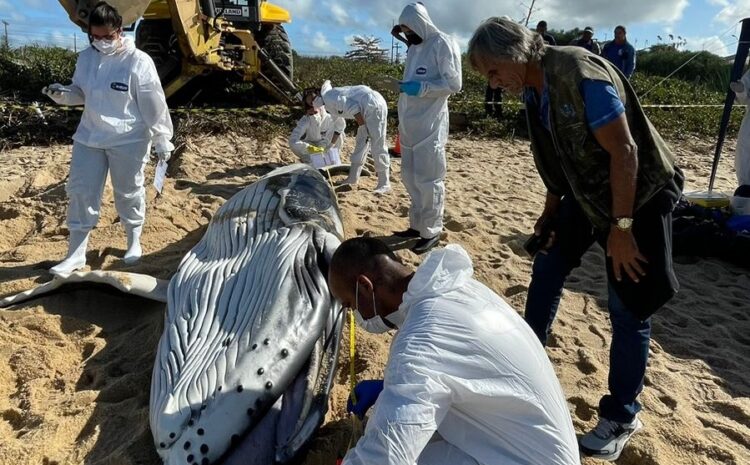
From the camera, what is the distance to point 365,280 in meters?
1.97

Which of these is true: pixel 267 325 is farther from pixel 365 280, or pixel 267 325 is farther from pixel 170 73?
pixel 170 73

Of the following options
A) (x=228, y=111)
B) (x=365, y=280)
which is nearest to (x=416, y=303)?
(x=365, y=280)

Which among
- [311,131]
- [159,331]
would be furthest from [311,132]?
[159,331]

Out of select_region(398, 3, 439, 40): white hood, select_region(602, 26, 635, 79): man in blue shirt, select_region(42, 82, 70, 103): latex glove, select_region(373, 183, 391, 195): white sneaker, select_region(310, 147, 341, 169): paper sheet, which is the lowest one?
select_region(373, 183, 391, 195): white sneaker

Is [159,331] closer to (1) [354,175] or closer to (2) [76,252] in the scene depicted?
(2) [76,252]

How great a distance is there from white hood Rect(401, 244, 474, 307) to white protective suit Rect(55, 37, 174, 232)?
131 inches

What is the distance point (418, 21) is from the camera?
4.96 meters

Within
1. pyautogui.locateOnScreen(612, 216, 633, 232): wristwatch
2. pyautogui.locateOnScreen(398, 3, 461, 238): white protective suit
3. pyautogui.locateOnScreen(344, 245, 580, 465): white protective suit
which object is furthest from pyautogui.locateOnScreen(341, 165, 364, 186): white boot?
pyautogui.locateOnScreen(344, 245, 580, 465): white protective suit

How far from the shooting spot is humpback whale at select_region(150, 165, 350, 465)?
2.40m

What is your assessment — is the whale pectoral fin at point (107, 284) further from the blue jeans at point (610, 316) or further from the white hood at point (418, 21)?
the white hood at point (418, 21)

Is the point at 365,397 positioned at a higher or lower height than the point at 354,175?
lower

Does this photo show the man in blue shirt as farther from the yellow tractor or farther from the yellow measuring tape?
the yellow measuring tape

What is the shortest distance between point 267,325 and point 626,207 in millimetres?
1639

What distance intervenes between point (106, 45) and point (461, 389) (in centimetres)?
380
